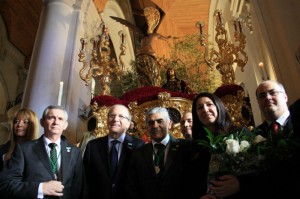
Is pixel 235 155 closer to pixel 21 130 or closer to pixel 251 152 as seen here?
pixel 251 152

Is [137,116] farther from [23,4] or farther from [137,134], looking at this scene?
[23,4]

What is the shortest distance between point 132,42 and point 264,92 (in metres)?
11.0

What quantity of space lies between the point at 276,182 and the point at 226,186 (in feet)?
0.81

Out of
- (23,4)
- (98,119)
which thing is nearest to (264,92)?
(98,119)

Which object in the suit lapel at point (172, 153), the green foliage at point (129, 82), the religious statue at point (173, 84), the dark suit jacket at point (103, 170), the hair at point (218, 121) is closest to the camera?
the hair at point (218, 121)

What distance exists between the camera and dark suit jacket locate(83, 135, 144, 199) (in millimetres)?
2082

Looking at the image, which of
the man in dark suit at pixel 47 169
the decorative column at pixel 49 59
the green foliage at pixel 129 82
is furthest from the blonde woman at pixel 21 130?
the green foliage at pixel 129 82

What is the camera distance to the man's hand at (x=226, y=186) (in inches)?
52.0

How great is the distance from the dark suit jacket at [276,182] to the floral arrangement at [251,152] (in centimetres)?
3

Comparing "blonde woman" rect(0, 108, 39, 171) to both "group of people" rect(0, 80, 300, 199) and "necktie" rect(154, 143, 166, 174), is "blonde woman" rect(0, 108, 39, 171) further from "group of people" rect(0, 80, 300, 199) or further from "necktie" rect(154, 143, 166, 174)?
"necktie" rect(154, 143, 166, 174)

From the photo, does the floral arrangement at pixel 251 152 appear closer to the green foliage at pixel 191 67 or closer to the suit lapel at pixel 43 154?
the suit lapel at pixel 43 154

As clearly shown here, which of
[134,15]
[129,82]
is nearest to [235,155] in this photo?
[129,82]

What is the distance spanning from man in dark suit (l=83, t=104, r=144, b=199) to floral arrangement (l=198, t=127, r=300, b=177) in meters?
1.01

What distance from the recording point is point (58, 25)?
225 inches
